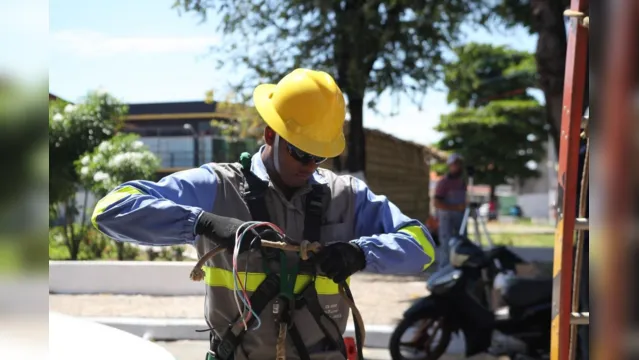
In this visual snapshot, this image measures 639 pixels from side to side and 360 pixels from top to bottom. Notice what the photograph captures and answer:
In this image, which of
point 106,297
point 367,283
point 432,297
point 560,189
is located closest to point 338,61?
point 367,283

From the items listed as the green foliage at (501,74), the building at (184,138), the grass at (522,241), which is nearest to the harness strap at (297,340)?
the building at (184,138)

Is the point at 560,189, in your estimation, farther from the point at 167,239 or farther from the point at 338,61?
the point at 338,61

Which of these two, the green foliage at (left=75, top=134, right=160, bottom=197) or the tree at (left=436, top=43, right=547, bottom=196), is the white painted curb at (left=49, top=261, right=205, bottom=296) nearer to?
the green foliage at (left=75, top=134, right=160, bottom=197)

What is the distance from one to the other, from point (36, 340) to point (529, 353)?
15.5ft

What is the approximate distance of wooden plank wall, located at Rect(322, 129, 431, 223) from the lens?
17.0 m

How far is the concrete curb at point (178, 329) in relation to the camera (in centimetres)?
675

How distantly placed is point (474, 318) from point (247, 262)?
3885 millimetres

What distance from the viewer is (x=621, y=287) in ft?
1.89

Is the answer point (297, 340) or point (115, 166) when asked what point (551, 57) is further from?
point (297, 340)

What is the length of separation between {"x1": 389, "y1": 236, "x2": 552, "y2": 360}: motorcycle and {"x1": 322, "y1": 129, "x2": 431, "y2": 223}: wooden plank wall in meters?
8.04

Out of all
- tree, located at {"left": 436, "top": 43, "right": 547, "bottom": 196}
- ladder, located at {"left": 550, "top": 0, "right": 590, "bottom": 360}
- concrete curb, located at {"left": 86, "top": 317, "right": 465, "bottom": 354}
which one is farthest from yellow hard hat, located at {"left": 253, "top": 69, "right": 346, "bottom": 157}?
tree, located at {"left": 436, "top": 43, "right": 547, "bottom": 196}

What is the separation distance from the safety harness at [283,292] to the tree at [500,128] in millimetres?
35499

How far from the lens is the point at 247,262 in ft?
6.95

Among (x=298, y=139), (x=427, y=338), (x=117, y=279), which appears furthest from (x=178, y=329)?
(x=298, y=139)
